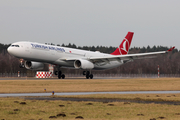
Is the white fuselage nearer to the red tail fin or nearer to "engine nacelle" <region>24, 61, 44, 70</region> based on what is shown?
"engine nacelle" <region>24, 61, 44, 70</region>

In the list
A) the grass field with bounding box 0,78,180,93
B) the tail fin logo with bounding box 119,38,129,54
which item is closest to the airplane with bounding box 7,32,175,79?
the tail fin logo with bounding box 119,38,129,54

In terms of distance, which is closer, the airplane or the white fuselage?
the white fuselage

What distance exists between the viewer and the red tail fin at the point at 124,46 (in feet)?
233

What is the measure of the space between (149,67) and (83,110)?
300 ft

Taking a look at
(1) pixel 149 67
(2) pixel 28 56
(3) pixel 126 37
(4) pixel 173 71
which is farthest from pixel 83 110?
(4) pixel 173 71

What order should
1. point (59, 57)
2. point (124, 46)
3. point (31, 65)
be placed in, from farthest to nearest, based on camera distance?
point (124, 46) → point (31, 65) → point (59, 57)

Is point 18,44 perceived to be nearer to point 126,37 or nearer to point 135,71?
point 126,37

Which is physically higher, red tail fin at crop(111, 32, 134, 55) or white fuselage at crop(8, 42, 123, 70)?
red tail fin at crop(111, 32, 134, 55)

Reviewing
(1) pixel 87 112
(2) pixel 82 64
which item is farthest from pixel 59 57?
(1) pixel 87 112

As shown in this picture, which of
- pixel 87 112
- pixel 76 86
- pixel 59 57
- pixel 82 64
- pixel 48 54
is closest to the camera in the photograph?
pixel 87 112

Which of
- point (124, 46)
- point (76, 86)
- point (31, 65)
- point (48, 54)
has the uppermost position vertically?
point (124, 46)

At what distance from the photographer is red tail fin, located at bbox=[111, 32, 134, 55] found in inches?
Result: 2799

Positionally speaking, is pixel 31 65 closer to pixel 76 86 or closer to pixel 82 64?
pixel 82 64

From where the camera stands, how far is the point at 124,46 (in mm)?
71562
